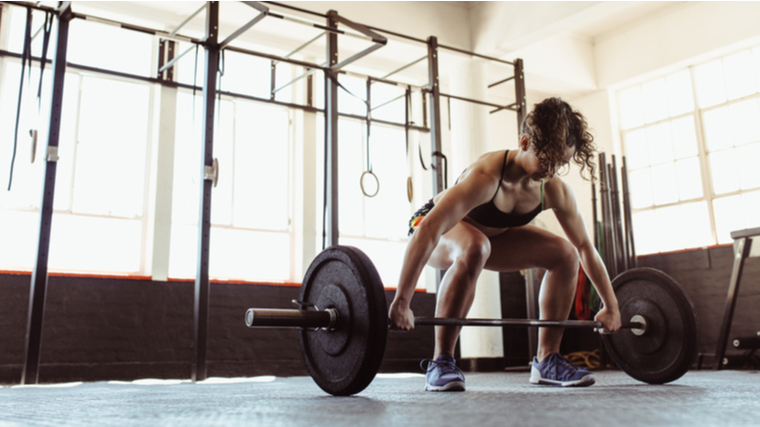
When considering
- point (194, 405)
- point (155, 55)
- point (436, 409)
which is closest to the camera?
point (436, 409)

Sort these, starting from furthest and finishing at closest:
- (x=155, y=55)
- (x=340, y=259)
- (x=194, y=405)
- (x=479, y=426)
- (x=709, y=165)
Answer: (x=709, y=165)
(x=155, y=55)
(x=340, y=259)
(x=194, y=405)
(x=479, y=426)

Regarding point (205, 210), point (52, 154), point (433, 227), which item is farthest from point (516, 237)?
→ point (52, 154)

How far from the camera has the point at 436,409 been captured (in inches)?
55.9

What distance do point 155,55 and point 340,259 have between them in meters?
4.52

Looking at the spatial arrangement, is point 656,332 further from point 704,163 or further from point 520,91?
point 704,163

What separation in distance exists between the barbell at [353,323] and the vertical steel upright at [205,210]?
1.88 metres

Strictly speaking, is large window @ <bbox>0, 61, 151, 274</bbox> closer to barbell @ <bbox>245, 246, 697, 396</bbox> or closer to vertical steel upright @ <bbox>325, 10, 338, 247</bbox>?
vertical steel upright @ <bbox>325, 10, 338, 247</bbox>

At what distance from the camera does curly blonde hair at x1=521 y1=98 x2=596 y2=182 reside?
2104mm

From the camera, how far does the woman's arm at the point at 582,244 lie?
2.39 meters

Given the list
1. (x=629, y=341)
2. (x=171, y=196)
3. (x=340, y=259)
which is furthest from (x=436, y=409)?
(x=171, y=196)

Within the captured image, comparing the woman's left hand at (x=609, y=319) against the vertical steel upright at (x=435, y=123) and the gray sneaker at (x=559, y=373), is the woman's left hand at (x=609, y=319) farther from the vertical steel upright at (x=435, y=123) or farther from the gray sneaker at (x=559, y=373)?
the vertical steel upright at (x=435, y=123)

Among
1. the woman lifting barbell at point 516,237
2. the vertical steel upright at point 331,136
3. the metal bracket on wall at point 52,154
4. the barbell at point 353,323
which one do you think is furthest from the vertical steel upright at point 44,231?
the woman lifting barbell at point 516,237

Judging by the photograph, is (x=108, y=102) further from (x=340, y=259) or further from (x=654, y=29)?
(x=654, y=29)

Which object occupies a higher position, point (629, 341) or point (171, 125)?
point (171, 125)
